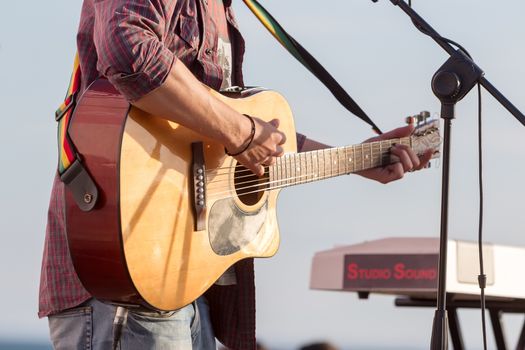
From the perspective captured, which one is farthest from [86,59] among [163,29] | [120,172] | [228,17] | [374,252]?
[374,252]

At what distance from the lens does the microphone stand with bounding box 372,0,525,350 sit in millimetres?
1972

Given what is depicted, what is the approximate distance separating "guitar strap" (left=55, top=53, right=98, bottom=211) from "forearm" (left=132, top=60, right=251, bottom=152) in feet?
0.52

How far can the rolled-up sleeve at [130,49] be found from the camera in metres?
1.71

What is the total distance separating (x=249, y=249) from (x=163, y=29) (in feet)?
1.85

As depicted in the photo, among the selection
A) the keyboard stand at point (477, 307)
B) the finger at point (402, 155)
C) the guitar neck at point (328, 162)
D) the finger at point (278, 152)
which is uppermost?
the finger at point (402, 155)

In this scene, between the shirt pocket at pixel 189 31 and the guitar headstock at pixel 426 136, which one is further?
the guitar headstock at pixel 426 136

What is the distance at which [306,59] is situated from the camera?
263 centimetres

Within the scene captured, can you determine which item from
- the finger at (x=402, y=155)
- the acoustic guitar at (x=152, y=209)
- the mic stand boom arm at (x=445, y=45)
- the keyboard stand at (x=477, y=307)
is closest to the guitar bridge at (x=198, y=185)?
the acoustic guitar at (x=152, y=209)

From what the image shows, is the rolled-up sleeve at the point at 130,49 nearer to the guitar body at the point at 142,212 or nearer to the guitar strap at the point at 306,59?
the guitar body at the point at 142,212

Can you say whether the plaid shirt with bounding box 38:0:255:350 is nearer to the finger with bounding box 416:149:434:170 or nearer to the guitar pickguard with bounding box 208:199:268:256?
the guitar pickguard with bounding box 208:199:268:256

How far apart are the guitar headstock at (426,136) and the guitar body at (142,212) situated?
0.96m

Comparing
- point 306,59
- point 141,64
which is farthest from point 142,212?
point 306,59

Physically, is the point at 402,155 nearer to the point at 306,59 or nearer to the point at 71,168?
the point at 306,59

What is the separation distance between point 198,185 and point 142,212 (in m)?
0.20
